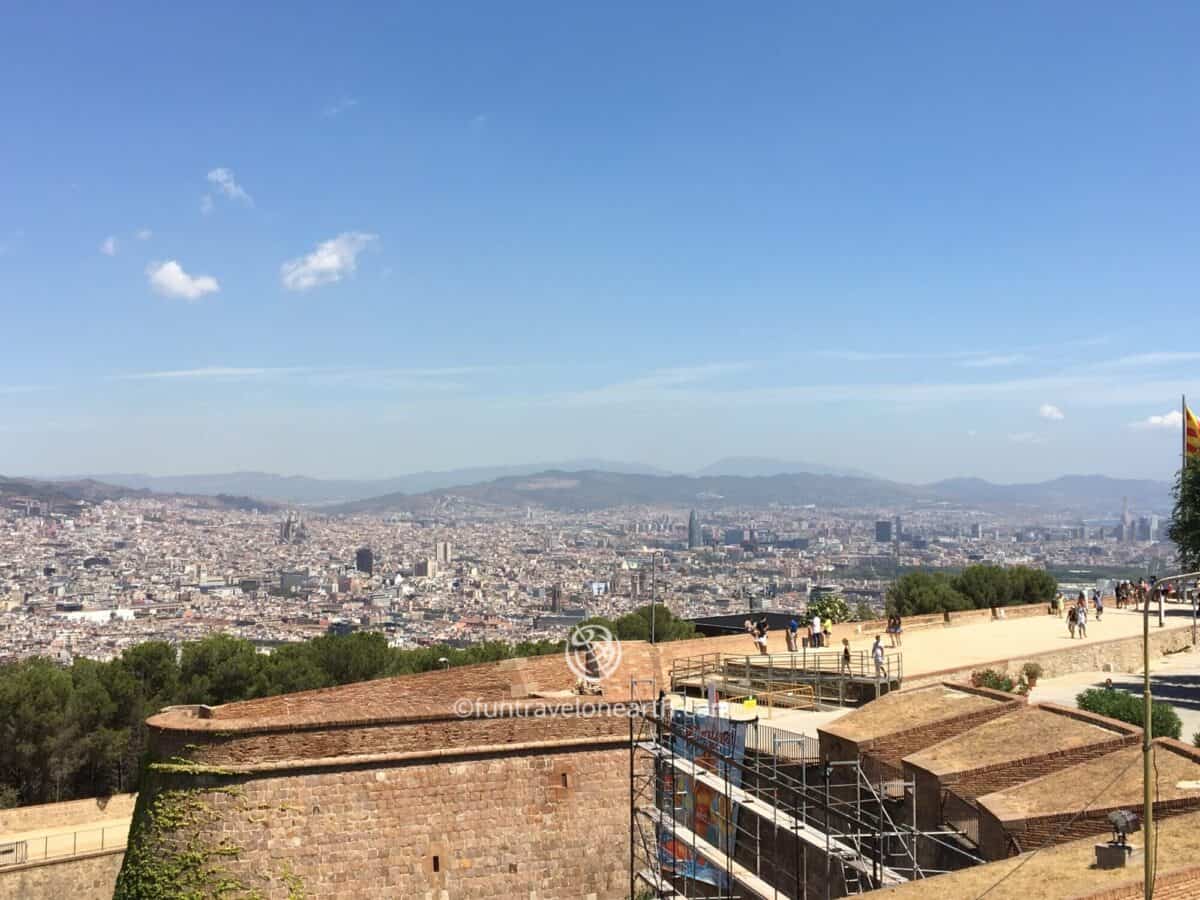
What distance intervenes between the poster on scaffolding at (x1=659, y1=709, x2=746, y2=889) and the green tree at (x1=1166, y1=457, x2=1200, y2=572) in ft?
52.6

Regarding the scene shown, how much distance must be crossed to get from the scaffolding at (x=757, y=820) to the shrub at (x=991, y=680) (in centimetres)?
682

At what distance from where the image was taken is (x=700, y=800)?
1552cm

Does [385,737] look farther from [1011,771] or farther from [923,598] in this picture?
[923,598]

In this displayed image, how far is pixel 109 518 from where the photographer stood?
18075 cm

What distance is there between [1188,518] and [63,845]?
2759 cm

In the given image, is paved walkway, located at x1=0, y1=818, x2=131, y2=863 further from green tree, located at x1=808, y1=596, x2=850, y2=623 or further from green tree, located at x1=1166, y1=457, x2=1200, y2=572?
green tree, located at x1=1166, y1=457, x2=1200, y2=572

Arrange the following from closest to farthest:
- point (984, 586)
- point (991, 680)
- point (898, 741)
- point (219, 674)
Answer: point (898, 741) → point (991, 680) → point (219, 674) → point (984, 586)

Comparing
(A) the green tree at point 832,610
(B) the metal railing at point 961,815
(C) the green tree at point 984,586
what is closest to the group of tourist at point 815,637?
(A) the green tree at point 832,610

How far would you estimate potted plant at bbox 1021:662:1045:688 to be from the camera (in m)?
24.1

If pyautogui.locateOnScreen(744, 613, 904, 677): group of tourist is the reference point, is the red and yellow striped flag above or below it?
above

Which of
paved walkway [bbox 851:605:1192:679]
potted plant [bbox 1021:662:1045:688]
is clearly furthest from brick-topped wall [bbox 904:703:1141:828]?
potted plant [bbox 1021:662:1045:688]

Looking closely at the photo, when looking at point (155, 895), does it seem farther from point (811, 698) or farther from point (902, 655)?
point (902, 655)

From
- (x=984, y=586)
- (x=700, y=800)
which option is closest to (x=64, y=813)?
(x=700, y=800)

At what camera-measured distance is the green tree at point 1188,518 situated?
86.4ft
